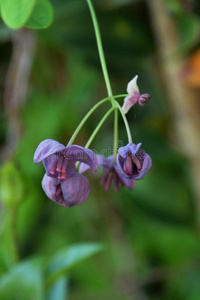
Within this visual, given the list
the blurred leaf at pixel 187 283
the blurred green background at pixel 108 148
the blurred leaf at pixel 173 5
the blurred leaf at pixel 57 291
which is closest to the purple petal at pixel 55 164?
the blurred green background at pixel 108 148

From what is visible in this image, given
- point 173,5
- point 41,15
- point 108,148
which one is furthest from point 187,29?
point 41,15

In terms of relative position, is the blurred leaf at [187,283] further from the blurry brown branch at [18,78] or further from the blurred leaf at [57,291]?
the blurry brown branch at [18,78]

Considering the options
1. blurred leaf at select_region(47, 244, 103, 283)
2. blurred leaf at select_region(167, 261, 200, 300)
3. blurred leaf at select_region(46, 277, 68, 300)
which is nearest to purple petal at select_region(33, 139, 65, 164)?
blurred leaf at select_region(47, 244, 103, 283)

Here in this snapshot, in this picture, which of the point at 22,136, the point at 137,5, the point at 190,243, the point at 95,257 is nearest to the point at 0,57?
the point at 22,136

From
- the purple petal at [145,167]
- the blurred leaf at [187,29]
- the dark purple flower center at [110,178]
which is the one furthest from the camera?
the blurred leaf at [187,29]

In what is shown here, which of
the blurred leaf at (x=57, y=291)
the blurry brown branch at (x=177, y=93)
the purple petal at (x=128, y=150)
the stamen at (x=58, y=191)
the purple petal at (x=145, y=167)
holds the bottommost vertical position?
A: the blurred leaf at (x=57, y=291)

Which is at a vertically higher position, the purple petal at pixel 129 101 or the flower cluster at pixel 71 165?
the purple petal at pixel 129 101

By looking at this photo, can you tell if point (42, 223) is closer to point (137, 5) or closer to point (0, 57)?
point (0, 57)

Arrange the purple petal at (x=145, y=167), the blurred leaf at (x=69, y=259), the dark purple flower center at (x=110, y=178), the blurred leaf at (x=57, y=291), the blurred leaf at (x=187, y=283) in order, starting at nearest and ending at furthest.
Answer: the purple petal at (x=145, y=167)
the dark purple flower center at (x=110, y=178)
the blurred leaf at (x=69, y=259)
the blurred leaf at (x=57, y=291)
the blurred leaf at (x=187, y=283)
